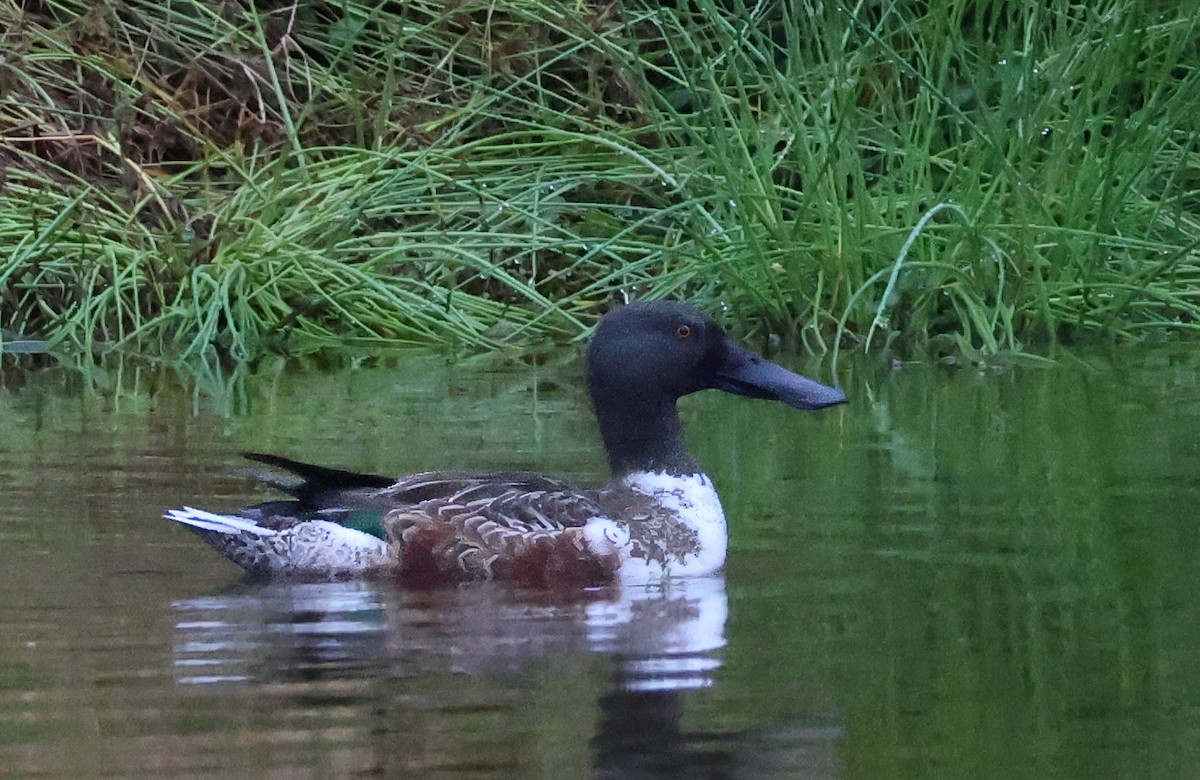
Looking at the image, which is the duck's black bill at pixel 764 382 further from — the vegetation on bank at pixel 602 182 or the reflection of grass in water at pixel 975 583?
the vegetation on bank at pixel 602 182

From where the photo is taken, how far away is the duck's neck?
585 cm

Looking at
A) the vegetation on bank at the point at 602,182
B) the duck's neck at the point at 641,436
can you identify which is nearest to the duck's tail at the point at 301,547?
the duck's neck at the point at 641,436

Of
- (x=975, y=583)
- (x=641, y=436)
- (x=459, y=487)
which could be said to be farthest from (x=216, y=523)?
(x=975, y=583)

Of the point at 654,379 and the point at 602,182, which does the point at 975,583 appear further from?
the point at 602,182

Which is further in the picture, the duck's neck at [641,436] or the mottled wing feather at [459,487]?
the duck's neck at [641,436]

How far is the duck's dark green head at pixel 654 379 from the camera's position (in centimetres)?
588

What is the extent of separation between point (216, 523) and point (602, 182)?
280 inches

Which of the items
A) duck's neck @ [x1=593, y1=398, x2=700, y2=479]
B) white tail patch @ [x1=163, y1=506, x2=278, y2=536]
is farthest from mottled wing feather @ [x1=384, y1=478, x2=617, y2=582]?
duck's neck @ [x1=593, y1=398, x2=700, y2=479]

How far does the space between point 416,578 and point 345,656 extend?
1007mm

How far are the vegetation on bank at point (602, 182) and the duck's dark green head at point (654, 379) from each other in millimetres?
3853

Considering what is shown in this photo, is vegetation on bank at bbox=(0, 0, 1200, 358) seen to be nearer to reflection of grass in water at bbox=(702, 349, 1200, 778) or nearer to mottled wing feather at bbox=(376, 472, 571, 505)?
reflection of grass in water at bbox=(702, 349, 1200, 778)

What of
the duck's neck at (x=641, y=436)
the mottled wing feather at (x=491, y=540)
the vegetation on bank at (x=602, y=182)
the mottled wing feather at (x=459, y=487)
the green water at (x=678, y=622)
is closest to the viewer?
the green water at (x=678, y=622)

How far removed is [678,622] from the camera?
4.79 meters

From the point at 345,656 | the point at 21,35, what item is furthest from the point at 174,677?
the point at 21,35
